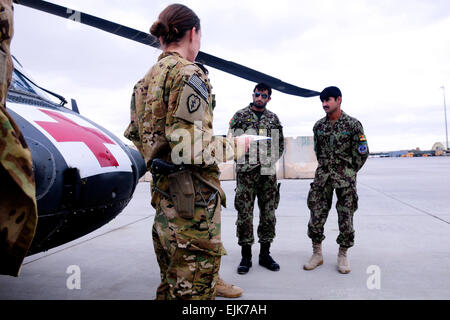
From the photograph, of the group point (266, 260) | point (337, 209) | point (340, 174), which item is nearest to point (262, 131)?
point (340, 174)

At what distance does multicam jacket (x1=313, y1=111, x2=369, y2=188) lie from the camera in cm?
327

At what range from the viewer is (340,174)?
10.7ft

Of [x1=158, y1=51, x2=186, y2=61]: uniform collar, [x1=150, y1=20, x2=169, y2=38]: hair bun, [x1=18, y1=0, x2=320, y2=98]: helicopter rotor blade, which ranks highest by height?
[x1=18, y1=0, x2=320, y2=98]: helicopter rotor blade

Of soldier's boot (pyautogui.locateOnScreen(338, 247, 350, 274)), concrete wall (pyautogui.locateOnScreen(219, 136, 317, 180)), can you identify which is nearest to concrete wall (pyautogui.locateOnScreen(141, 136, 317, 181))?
concrete wall (pyautogui.locateOnScreen(219, 136, 317, 180))

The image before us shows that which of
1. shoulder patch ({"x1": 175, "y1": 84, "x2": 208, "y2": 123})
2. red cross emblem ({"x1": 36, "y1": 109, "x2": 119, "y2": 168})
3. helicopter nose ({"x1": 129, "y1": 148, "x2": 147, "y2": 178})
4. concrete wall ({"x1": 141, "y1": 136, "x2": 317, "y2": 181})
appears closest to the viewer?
shoulder patch ({"x1": 175, "y1": 84, "x2": 208, "y2": 123})

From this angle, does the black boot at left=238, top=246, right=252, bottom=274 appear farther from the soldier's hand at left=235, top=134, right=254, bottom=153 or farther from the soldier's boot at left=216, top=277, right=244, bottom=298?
the soldier's hand at left=235, top=134, right=254, bottom=153

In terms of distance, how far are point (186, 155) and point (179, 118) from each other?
18 cm

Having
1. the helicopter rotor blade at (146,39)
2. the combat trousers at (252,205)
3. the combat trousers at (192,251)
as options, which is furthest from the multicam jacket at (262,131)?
the combat trousers at (192,251)

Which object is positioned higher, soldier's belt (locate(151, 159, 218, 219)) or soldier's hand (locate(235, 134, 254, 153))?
soldier's hand (locate(235, 134, 254, 153))

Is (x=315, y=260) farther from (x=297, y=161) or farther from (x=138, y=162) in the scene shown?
(x=297, y=161)

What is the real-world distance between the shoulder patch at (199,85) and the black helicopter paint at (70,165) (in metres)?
0.53
